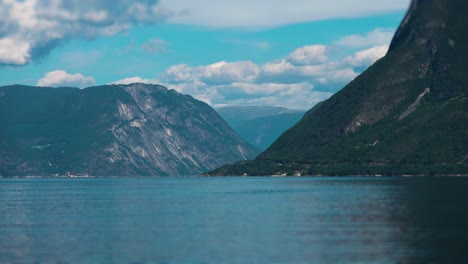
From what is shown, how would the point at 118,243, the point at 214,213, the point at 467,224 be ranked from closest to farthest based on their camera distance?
the point at 118,243, the point at 467,224, the point at 214,213

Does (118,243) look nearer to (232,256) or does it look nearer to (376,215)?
(232,256)

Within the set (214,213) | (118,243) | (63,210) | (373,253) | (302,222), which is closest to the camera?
(373,253)

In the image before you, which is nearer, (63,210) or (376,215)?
(376,215)

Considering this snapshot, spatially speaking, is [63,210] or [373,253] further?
[63,210]

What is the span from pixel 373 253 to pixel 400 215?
56654 mm

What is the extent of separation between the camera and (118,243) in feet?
380

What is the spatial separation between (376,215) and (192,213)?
4487 centimetres

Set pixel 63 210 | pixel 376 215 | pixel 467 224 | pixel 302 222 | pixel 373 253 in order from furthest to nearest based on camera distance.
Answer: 1. pixel 63 210
2. pixel 376 215
3. pixel 302 222
4. pixel 467 224
5. pixel 373 253

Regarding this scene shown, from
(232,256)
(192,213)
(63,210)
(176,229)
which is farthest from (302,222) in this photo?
(63,210)

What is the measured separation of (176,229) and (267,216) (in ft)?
101

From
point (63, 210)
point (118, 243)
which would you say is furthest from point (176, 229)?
point (63, 210)

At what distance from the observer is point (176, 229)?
137m

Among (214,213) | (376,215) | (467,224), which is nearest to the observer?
(467,224)

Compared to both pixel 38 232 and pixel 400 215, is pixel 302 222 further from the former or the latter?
pixel 38 232
